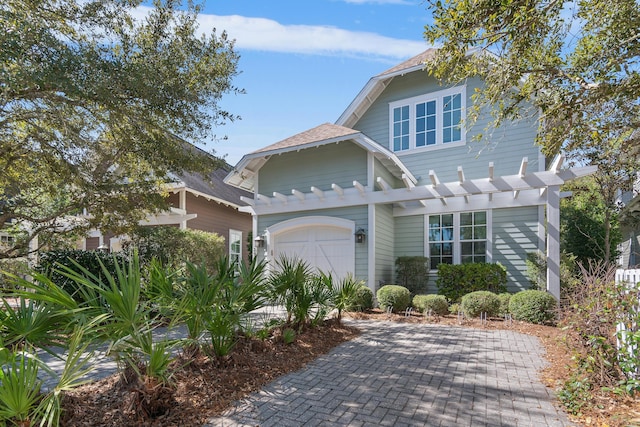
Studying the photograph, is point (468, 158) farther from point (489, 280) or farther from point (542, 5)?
point (542, 5)

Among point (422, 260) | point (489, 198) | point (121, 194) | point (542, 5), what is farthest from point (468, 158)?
point (121, 194)

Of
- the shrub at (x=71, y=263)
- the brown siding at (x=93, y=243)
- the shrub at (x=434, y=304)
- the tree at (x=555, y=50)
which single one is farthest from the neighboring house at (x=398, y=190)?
the brown siding at (x=93, y=243)

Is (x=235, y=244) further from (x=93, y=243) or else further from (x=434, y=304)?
(x=434, y=304)

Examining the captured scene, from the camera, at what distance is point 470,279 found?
9.80m

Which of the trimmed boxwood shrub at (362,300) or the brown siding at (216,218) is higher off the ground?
the brown siding at (216,218)

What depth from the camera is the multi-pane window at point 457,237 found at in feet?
36.2

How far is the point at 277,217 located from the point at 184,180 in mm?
4329

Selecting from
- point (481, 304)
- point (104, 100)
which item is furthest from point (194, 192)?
point (481, 304)

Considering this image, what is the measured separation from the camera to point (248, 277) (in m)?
5.11

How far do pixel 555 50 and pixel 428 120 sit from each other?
621cm

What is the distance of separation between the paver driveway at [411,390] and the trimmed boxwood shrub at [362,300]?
3133mm

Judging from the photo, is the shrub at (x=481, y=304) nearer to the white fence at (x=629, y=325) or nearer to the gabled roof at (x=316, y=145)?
the gabled roof at (x=316, y=145)

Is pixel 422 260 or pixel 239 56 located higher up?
pixel 239 56

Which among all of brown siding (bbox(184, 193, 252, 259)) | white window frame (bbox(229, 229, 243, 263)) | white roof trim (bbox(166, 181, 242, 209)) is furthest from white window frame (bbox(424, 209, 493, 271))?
brown siding (bbox(184, 193, 252, 259))
